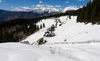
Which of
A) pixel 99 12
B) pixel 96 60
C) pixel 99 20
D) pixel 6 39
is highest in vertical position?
pixel 99 12

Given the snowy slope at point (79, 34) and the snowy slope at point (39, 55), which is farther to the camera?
the snowy slope at point (79, 34)

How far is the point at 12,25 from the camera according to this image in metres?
136

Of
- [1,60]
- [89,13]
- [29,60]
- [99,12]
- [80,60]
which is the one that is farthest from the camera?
[89,13]

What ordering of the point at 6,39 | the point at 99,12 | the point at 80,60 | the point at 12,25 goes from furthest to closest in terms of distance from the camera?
the point at 12,25, the point at 6,39, the point at 99,12, the point at 80,60

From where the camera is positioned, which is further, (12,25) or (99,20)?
(12,25)

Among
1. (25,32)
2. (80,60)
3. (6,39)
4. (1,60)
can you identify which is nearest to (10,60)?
(1,60)

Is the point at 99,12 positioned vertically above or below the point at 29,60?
above

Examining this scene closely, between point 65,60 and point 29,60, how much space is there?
1486mm

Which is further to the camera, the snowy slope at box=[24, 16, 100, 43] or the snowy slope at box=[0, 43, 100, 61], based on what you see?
the snowy slope at box=[24, 16, 100, 43]

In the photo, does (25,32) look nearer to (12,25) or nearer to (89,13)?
(12,25)

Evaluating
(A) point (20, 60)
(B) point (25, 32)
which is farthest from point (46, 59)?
(B) point (25, 32)

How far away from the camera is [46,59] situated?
9.64 ft

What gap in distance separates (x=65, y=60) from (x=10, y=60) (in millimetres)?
2168

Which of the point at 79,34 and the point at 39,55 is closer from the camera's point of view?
the point at 39,55
